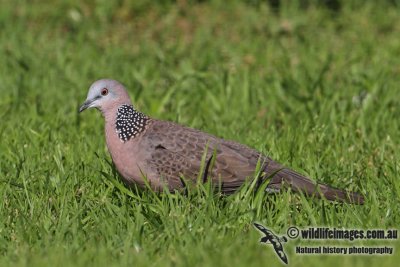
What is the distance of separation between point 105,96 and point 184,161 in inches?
36.6

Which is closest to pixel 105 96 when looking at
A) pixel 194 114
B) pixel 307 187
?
pixel 307 187

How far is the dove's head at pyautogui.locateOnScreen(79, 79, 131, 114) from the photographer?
6.93m

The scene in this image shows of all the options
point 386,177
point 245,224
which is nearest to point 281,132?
point 386,177

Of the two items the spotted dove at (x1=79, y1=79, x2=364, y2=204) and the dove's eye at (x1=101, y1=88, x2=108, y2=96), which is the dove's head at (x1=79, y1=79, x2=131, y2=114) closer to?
the dove's eye at (x1=101, y1=88, x2=108, y2=96)

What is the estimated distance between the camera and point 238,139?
7.75m

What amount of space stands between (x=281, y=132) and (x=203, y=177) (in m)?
2.01

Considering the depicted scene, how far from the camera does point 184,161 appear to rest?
254 inches

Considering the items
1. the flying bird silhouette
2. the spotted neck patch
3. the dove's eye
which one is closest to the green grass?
the flying bird silhouette

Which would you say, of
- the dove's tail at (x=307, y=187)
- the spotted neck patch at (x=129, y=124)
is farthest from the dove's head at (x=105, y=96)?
the dove's tail at (x=307, y=187)

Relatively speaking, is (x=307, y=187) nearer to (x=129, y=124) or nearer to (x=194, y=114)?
(x=129, y=124)

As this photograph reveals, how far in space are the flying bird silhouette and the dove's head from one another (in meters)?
1.76

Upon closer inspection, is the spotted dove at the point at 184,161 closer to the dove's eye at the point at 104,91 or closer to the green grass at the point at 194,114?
the green grass at the point at 194,114

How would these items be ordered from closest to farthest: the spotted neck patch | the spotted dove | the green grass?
1. the green grass
2. the spotted dove
3. the spotted neck patch

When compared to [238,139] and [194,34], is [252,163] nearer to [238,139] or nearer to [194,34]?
[238,139]
